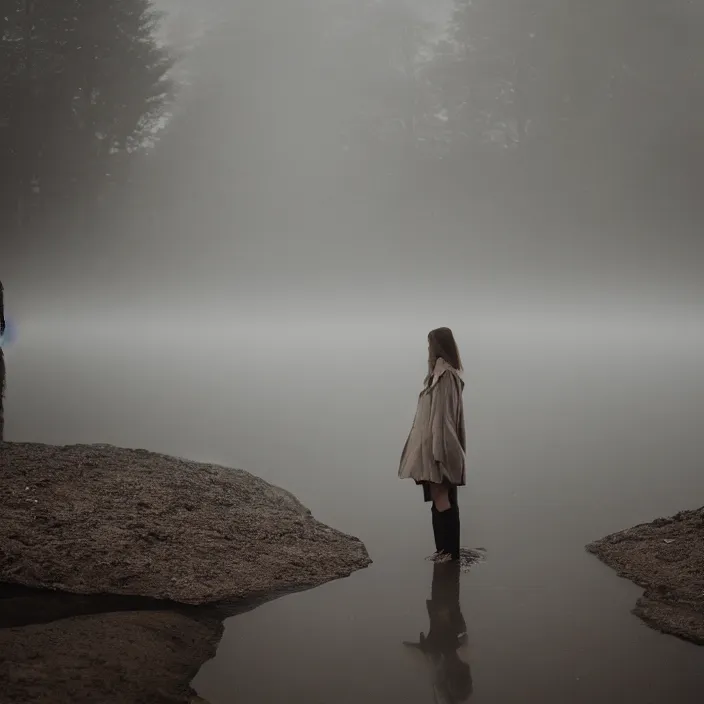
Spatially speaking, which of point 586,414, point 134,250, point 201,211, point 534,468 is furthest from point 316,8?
point 534,468

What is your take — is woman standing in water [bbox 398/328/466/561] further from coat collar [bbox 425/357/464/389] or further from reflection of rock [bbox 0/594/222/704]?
reflection of rock [bbox 0/594/222/704]

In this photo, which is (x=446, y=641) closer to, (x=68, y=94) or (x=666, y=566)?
(x=666, y=566)

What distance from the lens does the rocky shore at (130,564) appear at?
A: 252cm

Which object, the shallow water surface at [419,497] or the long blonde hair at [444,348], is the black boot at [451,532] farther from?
the long blonde hair at [444,348]

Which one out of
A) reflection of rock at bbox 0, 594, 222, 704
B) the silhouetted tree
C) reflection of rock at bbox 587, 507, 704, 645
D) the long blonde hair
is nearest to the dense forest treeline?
the silhouetted tree

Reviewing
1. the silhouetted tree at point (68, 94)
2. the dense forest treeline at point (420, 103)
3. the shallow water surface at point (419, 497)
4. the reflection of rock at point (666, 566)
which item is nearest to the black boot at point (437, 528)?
the shallow water surface at point (419, 497)

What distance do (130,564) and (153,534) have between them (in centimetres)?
31

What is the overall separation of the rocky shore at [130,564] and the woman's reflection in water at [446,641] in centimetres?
46

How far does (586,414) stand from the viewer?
1091 cm

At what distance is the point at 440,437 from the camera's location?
3826mm

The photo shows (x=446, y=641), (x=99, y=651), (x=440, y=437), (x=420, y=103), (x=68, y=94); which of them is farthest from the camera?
(x=420, y=103)

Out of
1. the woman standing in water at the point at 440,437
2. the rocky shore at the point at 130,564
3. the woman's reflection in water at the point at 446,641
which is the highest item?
the woman standing in water at the point at 440,437

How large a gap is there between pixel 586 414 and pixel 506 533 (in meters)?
6.57

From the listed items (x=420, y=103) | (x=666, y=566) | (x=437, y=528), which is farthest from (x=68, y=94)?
(x=666, y=566)
